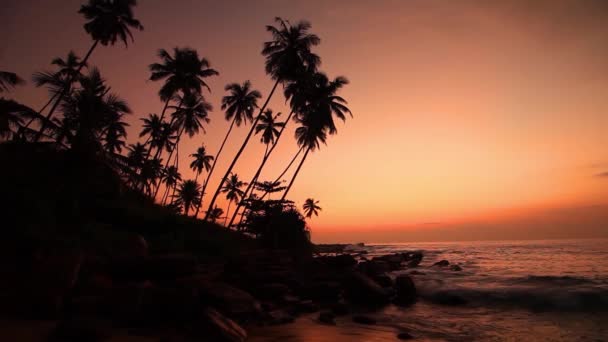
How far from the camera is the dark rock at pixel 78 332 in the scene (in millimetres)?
4094

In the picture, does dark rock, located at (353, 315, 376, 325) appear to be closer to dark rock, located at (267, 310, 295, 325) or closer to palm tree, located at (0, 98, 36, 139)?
dark rock, located at (267, 310, 295, 325)

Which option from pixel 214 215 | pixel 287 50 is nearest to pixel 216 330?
pixel 287 50

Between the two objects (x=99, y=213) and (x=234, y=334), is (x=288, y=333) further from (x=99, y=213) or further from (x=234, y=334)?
(x=99, y=213)

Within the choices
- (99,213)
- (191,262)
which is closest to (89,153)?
(99,213)

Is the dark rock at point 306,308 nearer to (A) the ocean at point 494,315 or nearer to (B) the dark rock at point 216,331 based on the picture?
(A) the ocean at point 494,315

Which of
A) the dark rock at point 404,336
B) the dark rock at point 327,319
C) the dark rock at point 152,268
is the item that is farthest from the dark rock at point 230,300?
the dark rock at point 404,336

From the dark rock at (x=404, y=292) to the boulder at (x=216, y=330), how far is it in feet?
23.2

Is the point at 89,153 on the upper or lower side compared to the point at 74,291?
upper

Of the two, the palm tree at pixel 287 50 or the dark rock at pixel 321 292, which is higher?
the palm tree at pixel 287 50

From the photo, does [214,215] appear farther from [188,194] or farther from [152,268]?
[152,268]

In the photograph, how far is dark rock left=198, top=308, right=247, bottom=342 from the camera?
4.65 m

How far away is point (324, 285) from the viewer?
9977 millimetres

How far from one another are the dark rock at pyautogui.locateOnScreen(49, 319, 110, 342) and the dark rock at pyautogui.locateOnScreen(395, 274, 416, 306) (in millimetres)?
8788

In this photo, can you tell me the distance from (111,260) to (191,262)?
6.38 ft
